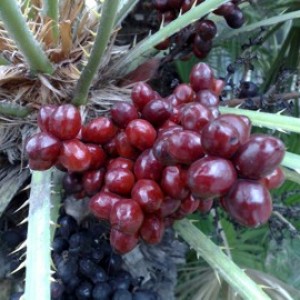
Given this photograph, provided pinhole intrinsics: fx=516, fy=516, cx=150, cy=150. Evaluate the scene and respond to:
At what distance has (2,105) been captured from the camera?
728 mm

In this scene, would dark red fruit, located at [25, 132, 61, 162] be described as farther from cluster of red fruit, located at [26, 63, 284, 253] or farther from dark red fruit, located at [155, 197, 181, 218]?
dark red fruit, located at [155, 197, 181, 218]

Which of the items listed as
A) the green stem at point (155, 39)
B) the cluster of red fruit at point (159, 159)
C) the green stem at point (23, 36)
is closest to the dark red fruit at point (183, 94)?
the cluster of red fruit at point (159, 159)

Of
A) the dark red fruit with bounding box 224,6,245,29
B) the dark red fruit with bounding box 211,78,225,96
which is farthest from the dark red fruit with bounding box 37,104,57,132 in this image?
the dark red fruit with bounding box 224,6,245,29

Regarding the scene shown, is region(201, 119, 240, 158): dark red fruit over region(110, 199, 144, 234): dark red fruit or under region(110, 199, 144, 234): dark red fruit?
over

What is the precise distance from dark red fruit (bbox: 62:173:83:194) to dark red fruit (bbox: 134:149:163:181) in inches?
4.0

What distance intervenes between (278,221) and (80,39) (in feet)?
1.44

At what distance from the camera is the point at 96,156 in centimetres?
65

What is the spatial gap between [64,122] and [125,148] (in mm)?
82

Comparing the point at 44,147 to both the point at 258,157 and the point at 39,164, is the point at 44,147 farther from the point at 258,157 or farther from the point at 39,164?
the point at 258,157

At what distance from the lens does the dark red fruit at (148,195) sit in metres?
0.58

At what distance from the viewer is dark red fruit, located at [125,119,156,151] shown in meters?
0.62

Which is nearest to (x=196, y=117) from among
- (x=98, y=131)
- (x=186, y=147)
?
(x=186, y=147)

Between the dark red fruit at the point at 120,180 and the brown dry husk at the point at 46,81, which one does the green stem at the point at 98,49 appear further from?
the dark red fruit at the point at 120,180

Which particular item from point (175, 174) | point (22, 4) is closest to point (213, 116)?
point (175, 174)
